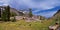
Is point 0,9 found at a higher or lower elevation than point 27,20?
higher

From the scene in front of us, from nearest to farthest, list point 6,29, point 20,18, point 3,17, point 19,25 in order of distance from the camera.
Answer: point 6,29
point 19,25
point 3,17
point 20,18

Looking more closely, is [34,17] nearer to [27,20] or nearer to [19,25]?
[27,20]

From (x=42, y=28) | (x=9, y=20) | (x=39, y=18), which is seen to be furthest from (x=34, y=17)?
(x=42, y=28)

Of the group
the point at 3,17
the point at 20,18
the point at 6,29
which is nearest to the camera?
the point at 6,29

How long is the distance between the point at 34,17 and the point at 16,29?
2.02 meters

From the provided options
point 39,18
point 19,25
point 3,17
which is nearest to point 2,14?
point 3,17

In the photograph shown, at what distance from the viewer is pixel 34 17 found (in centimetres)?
719

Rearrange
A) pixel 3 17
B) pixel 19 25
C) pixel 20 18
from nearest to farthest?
pixel 19 25, pixel 3 17, pixel 20 18

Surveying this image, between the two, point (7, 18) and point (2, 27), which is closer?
point (2, 27)

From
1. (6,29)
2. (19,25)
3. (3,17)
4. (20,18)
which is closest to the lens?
(6,29)

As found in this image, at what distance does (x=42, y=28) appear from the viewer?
217 inches

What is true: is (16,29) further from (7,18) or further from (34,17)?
(34,17)

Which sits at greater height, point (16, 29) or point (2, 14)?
point (2, 14)

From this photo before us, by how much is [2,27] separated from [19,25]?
64 centimetres
